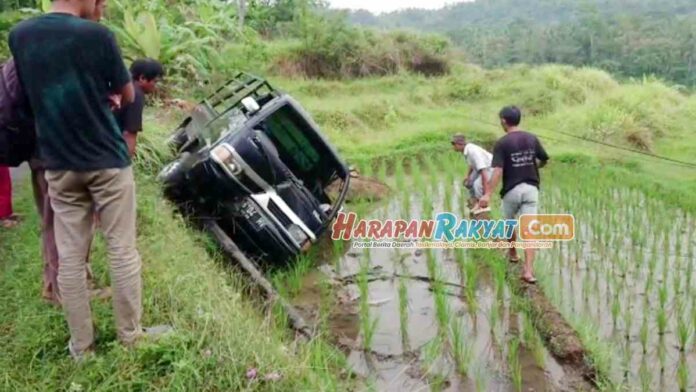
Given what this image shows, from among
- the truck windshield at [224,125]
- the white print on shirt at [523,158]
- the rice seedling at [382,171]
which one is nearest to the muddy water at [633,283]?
the white print on shirt at [523,158]

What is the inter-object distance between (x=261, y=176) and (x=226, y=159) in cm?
33

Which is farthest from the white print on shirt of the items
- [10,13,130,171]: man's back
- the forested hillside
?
the forested hillside

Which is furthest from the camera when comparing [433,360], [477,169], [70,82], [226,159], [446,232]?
[446,232]

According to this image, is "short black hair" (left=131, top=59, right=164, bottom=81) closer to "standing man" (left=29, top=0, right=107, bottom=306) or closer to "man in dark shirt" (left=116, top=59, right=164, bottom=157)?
"man in dark shirt" (left=116, top=59, right=164, bottom=157)

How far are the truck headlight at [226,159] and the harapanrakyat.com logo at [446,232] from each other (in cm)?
186

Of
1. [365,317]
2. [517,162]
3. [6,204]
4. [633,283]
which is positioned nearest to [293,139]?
[517,162]

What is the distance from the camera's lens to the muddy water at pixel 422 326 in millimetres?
4055

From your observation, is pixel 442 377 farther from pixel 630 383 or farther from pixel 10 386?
pixel 10 386

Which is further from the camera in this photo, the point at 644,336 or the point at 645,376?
the point at 644,336

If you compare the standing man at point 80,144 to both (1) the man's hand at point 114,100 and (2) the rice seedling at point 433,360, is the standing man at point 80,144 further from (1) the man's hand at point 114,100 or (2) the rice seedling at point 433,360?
(2) the rice seedling at point 433,360

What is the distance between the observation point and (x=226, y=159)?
5.17 meters

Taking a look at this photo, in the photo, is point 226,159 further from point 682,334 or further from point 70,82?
point 682,334

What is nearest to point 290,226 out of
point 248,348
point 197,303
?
point 197,303

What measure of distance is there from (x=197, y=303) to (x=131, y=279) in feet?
2.20
